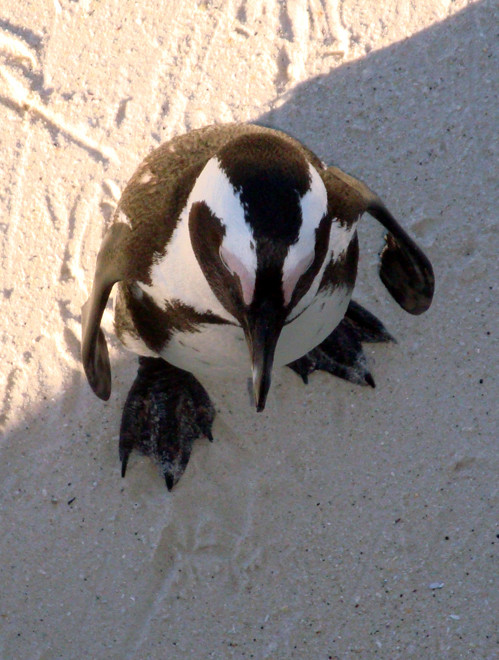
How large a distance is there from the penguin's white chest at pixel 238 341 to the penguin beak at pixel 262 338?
226 millimetres

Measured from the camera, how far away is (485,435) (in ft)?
6.86

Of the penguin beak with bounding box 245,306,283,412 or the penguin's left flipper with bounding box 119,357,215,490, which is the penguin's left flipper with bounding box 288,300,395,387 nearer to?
the penguin's left flipper with bounding box 119,357,215,490

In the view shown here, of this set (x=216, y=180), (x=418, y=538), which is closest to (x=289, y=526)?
(x=418, y=538)

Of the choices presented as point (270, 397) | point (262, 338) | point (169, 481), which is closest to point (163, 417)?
point (169, 481)

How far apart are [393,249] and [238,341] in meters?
0.55

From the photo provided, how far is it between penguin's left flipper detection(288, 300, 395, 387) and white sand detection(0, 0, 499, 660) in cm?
5

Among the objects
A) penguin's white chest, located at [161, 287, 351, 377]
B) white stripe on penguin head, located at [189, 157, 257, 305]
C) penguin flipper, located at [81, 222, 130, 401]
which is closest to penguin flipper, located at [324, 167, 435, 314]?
penguin's white chest, located at [161, 287, 351, 377]

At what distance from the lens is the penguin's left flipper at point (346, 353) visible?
210 cm

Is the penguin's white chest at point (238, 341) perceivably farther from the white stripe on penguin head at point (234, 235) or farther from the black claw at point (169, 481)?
the black claw at point (169, 481)

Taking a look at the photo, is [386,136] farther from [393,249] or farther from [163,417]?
[163,417]

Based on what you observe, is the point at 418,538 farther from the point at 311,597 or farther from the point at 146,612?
the point at 146,612

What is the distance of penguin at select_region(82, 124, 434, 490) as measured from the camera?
3.82 feet

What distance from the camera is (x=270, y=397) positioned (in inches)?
83.6

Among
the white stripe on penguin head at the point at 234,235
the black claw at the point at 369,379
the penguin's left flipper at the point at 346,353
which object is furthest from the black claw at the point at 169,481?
the white stripe on penguin head at the point at 234,235
